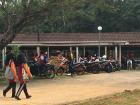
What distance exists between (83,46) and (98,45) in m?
1.31

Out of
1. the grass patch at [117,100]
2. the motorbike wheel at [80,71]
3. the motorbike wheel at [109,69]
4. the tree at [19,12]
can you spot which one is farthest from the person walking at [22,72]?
the motorbike wheel at [109,69]

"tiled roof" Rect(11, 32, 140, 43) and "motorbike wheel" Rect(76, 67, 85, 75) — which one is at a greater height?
"tiled roof" Rect(11, 32, 140, 43)

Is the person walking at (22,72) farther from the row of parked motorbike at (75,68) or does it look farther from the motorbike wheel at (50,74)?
the row of parked motorbike at (75,68)

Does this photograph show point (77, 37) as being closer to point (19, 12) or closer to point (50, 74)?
point (50, 74)

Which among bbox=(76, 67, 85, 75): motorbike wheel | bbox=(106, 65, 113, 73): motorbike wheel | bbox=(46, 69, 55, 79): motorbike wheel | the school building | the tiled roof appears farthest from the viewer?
the tiled roof

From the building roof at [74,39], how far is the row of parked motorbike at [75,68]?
5359mm

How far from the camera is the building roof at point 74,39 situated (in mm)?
40219

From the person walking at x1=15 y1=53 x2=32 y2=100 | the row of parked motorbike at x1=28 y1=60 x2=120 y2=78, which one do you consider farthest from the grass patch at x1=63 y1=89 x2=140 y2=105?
the row of parked motorbike at x1=28 y1=60 x2=120 y2=78

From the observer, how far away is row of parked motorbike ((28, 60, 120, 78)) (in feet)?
94.1

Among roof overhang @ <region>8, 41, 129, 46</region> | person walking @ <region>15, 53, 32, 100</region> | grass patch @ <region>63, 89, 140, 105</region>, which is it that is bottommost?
grass patch @ <region>63, 89, 140, 105</region>

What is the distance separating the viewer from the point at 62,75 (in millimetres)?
30109

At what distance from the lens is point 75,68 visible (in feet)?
102

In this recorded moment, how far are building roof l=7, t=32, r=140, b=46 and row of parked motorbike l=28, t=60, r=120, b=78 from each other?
5.36 meters

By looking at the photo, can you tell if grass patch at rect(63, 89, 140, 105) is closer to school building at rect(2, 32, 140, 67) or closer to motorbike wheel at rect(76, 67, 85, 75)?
motorbike wheel at rect(76, 67, 85, 75)
